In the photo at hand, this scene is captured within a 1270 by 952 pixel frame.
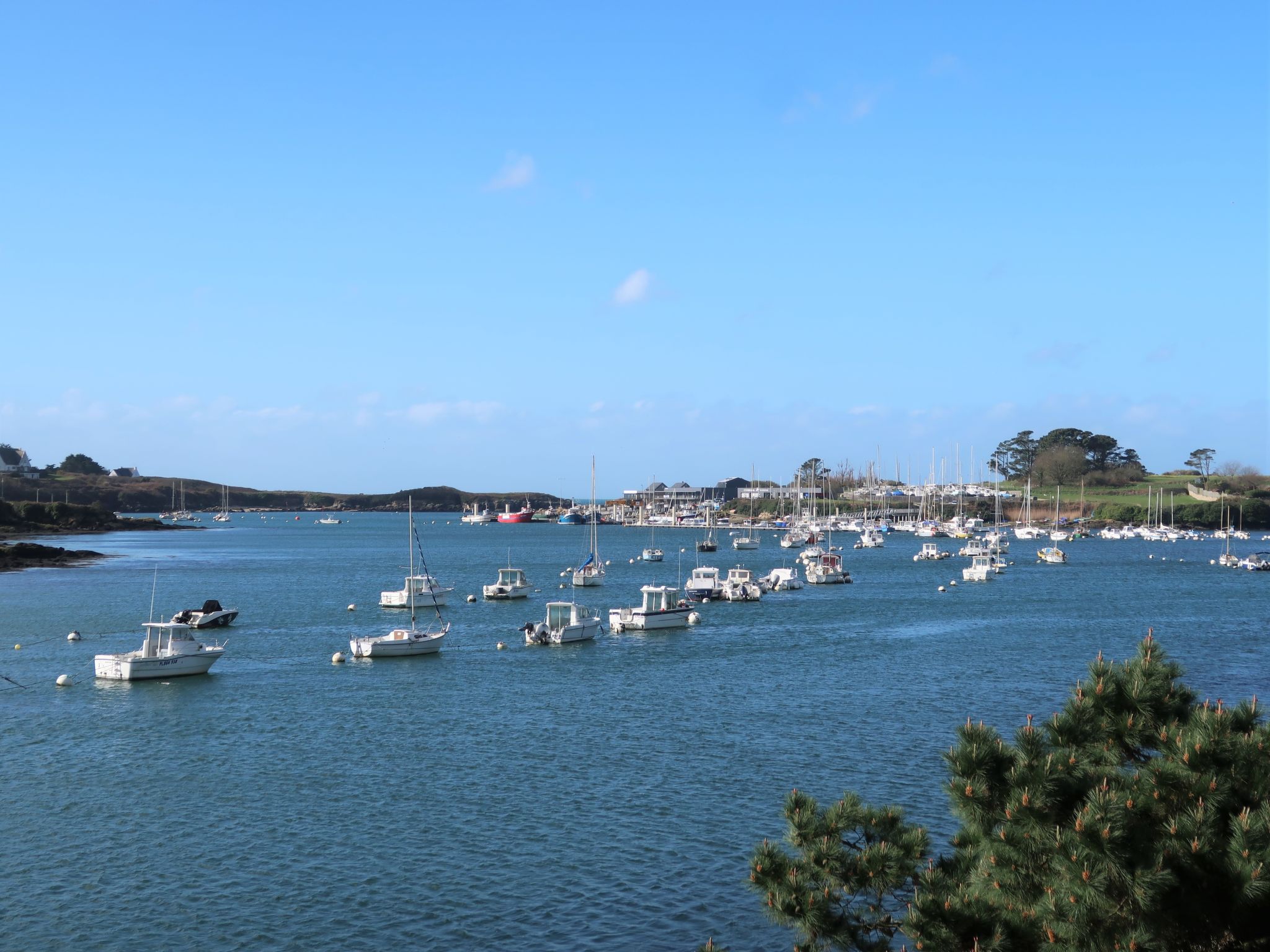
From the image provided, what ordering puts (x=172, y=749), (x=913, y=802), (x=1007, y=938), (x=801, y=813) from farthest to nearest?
1. (x=172, y=749)
2. (x=913, y=802)
3. (x=801, y=813)
4. (x=1007, y=938)

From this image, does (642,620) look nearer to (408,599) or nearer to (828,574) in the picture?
(408,599)

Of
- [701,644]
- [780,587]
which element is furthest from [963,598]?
[701,644]

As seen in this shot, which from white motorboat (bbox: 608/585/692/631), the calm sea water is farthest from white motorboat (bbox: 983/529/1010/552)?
white motorboat (bbox: 608/585/692/631)

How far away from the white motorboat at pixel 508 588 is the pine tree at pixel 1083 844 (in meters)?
69.3

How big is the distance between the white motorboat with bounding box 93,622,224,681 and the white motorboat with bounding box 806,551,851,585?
199 ft

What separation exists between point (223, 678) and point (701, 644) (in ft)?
78.6

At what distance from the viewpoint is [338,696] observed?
44.7 metres

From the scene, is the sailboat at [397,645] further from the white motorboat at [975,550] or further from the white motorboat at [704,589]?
the white motorboat at [975,550]

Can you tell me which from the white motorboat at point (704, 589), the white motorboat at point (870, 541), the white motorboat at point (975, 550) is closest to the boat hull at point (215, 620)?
the white motorboat at point (704, 589)

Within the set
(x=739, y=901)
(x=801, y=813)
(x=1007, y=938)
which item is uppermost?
(x=801, y=813)

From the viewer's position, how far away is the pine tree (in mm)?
11109

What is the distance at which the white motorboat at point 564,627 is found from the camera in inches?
2299

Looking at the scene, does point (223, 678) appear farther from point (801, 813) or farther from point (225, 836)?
point (801, 813)

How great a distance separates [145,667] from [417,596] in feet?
99.6
